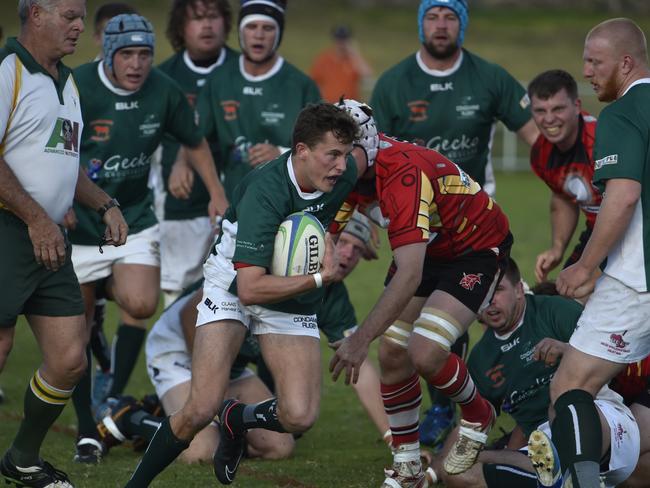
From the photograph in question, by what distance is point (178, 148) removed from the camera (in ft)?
33.1

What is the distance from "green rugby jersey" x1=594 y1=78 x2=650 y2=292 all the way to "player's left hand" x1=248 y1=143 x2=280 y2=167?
12.3ft

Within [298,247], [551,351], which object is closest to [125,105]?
[298,247]

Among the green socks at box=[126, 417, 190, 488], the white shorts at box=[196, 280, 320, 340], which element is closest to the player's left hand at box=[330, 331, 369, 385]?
the white shorts at box=[196, 280, 320, 340]

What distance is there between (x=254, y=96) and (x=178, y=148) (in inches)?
45.5

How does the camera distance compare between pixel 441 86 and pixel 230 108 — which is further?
pixel 230 108

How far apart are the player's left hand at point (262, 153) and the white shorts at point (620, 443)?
3.74 meters

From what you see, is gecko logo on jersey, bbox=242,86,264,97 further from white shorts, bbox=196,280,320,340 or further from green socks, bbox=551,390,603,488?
green socks, bbox=551,390,603,488

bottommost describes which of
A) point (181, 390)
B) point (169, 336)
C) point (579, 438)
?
point (181, 390)

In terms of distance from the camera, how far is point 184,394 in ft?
25.8

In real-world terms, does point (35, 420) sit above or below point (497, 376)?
below

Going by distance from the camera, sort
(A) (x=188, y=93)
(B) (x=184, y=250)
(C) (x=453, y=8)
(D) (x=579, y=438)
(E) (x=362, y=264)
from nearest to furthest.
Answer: (D) (x=579, y=438)
(C) (x=453, y=8)
(A) (x=188, y=93)
(B) (x=184, y=250)
(E) (x=362, y=264)

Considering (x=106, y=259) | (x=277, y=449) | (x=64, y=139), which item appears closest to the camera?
(x=64, y=139)

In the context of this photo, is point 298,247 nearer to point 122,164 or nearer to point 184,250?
point 122,164

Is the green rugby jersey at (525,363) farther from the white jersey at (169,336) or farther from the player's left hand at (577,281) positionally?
the white jersey at (169,336)
